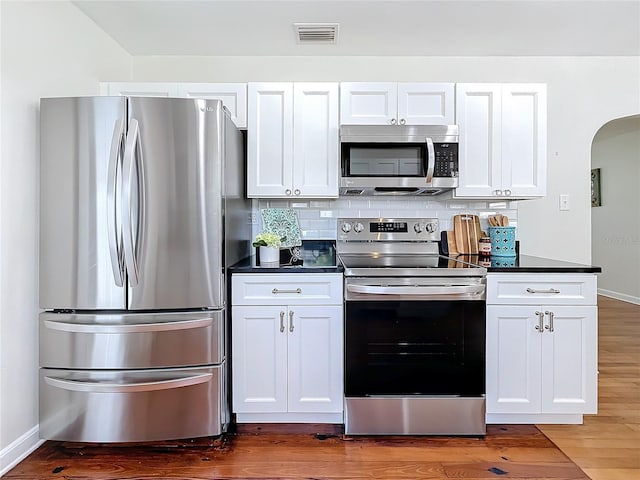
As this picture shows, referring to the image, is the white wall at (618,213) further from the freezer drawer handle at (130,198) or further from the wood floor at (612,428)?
the freezer drawer handle at (130,198)

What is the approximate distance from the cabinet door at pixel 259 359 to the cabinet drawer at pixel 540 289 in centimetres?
114

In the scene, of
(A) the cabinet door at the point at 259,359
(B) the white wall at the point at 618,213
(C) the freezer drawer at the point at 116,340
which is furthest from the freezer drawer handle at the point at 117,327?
(B) the white wall at the point at 618,213

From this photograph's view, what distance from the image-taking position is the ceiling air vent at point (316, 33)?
8.44 feet

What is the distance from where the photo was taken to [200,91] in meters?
2.61

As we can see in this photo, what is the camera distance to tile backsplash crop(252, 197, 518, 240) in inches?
116

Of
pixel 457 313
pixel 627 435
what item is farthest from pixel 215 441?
pixel 627 435

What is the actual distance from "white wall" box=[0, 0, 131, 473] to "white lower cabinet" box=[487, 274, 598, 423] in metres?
2.30

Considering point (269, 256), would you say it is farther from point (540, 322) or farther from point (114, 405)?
point (540, 322)

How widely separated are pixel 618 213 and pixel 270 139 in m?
5.28

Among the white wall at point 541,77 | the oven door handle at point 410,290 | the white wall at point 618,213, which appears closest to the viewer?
the oven door handle at point 410,290

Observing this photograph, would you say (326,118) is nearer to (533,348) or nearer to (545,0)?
(545,0)

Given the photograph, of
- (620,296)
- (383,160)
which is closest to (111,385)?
(383,160)

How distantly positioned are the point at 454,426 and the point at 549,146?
2.10 metres

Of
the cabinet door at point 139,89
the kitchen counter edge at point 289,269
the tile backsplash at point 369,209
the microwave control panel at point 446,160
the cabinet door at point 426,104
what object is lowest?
the kitchen counter edge at point 289,269
